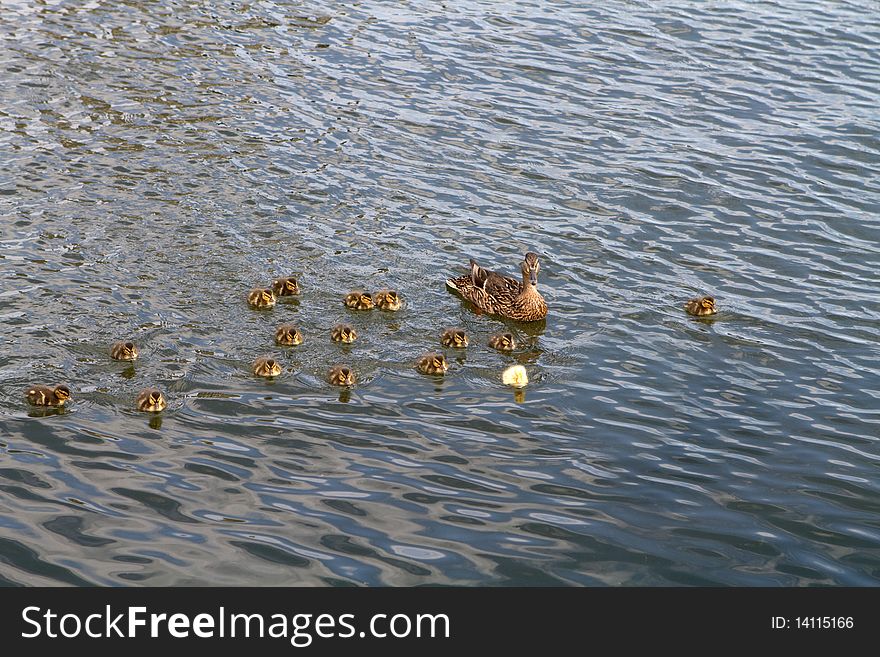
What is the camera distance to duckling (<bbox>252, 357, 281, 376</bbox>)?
11.8m

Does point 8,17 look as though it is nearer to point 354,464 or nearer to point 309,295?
point 309,295

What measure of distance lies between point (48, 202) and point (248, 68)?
5823 millimetres

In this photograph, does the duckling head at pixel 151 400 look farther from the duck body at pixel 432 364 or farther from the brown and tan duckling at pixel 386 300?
the brown and tan duckling at pixel 386 300

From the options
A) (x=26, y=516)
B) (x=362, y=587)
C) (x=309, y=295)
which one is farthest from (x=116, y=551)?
(x=309, y=295)

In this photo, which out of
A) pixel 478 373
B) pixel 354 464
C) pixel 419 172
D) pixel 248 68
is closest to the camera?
pixel 354 464

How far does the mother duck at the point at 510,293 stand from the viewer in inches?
537

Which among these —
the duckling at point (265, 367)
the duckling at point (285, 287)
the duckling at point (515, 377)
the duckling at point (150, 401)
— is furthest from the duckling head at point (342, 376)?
the duckling at point (285, 287)

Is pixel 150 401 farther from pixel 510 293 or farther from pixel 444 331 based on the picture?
pixel 510 293

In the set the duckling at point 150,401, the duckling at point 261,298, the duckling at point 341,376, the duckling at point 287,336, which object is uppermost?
the duckling at point 261,298

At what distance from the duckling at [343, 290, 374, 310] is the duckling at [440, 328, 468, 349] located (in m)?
0.92

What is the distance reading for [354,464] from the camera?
35.0ft

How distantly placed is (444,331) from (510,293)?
984 mm

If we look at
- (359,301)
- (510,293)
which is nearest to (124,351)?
(359,301)

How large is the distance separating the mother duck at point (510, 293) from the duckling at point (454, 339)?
94 centimetres
